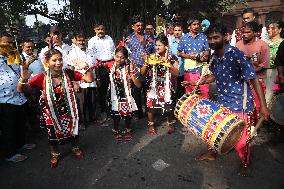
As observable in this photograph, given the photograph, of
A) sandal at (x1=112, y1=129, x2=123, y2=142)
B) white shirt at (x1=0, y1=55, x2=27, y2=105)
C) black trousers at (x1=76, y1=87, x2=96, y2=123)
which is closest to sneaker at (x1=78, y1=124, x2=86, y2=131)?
black trousers at (x1=76, y1=87, x2=96, y2=123)

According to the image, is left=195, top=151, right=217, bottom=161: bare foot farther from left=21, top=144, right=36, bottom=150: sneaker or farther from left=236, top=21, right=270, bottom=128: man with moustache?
left=21, top=144, right=36, bottom=150: sneaker

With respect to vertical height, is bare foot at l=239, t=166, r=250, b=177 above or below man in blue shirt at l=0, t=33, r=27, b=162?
below

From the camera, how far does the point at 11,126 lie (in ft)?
14.9

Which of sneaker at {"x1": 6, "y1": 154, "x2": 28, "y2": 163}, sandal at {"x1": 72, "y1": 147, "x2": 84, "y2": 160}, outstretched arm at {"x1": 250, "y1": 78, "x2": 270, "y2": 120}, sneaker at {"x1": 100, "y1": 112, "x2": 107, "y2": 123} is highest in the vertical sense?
outstretched arm at {"x1": 250, "y1": 78, "x2": 270, "y2": 120}

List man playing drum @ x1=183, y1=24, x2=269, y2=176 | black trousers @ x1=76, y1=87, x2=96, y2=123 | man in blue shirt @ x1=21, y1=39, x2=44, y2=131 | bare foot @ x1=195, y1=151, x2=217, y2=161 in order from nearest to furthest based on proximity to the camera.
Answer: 1. man playing drum @ x1=183, y1=24, x2=269, y2=176
2. bare foot @ x1=195, y1=151, x2=217, y2=161
3. man in blue shirt @ x1=21, y1=39, x2=44, y2=131
4. black trousers @ x1=76, y1=87, x2=96, y2=123

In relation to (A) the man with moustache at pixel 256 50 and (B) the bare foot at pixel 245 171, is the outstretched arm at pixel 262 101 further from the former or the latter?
(A) the man with moustache at pixel 256 50

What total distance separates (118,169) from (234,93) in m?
1.92

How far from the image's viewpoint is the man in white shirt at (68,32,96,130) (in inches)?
228

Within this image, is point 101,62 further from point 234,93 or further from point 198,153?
point 234,93

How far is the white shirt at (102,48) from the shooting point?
20.4 feet

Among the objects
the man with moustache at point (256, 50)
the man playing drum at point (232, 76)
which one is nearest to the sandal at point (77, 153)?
the man playing drum at point (232, 76)

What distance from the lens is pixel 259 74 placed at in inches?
188

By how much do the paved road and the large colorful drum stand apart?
0.58 m

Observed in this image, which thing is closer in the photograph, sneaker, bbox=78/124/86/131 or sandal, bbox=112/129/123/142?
sandal, bbox=112/129/123/142
